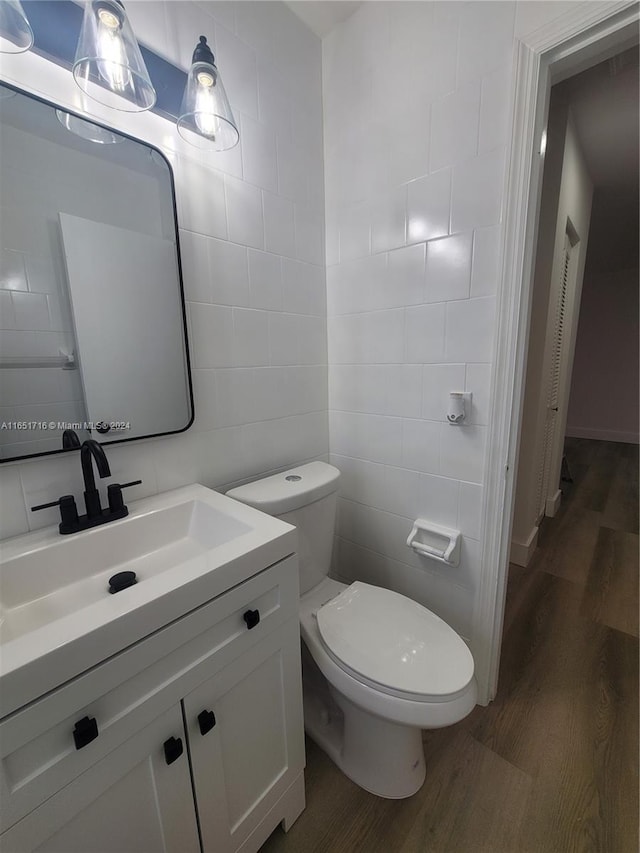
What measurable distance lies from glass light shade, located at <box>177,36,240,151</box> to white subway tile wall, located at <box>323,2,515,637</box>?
1.82 feet

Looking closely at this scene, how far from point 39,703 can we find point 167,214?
1.12m

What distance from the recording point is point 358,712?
108 cm

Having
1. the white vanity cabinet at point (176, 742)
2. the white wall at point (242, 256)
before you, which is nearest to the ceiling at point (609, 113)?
the white wall at point (242, 256)

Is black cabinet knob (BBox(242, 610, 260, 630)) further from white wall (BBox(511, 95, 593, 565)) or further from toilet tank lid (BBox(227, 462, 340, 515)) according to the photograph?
white wall (BBox(511, 95, 593, 565))

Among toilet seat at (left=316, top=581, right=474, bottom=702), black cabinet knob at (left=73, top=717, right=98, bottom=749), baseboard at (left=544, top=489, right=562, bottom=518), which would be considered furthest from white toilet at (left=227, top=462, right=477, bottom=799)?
baseboard at (left=544, top=489, right=562, bottom=518)

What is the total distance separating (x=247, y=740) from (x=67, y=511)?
2.24 ft

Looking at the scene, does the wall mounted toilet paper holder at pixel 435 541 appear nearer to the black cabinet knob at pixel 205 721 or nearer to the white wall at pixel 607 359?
the black cabinet knob at pixel 205 721

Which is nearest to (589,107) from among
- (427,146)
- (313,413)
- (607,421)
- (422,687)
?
(427,146)

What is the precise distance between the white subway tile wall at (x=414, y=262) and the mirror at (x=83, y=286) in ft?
2.30

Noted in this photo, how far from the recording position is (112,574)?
2.83 ft

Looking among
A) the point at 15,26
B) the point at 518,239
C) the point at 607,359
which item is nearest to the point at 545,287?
the point at 518,239

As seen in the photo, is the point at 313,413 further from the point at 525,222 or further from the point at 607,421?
the point at 607,421

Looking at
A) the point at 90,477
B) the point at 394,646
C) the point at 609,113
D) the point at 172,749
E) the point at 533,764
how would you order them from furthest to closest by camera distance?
1. the point at 609,113
2. the point at 533,764
3. the point at 394,646
4. the point at 90,477
5. the point at 172,749

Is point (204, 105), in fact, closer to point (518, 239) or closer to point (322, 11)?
point (322, 11)
